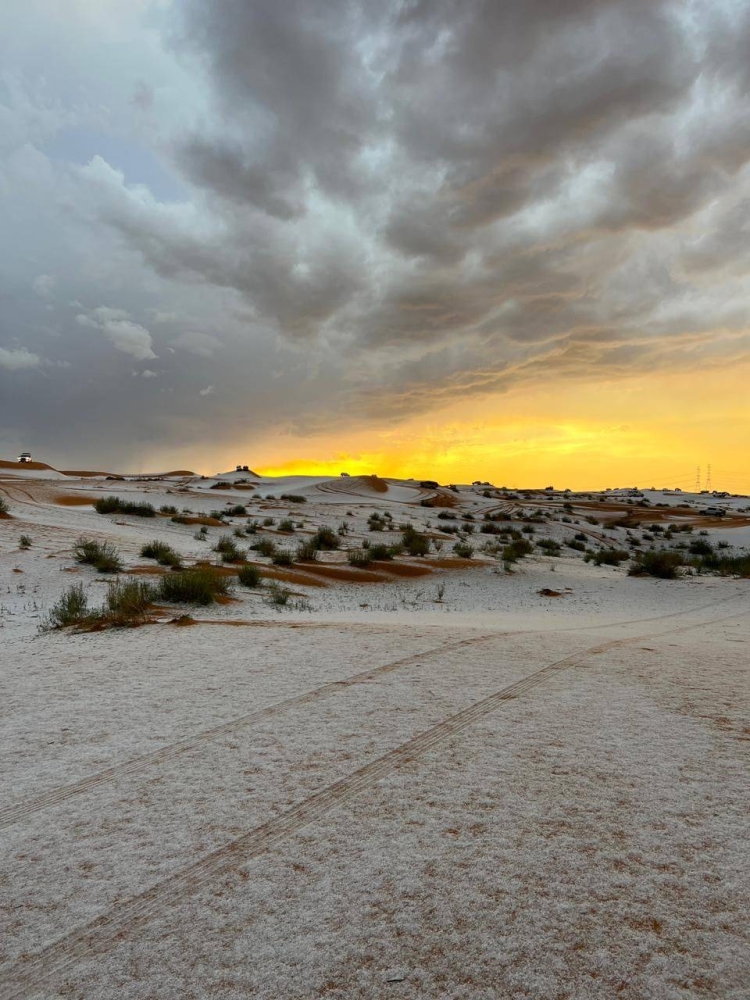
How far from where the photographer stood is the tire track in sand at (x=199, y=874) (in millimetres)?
2221

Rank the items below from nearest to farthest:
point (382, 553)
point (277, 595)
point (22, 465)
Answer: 1. point (277, 595)
2. point (382, 553)
3. point (22, 465)

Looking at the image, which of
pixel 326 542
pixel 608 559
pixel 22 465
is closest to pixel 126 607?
pixel 326 542

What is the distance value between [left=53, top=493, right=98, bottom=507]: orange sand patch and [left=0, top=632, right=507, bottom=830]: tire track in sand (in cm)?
2794

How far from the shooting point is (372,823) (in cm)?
307

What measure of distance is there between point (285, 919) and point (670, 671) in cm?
504

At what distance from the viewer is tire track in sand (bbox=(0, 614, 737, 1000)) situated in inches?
87.4

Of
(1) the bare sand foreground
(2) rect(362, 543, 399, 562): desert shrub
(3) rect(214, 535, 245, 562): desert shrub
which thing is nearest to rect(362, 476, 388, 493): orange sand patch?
(2) rect(362, 543, 399, 562): desert shrub

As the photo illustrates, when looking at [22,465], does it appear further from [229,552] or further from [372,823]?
[372,823]

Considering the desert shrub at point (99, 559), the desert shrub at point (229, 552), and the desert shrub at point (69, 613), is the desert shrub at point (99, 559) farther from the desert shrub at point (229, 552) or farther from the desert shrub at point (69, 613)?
the desert shrub at point (69, 613)

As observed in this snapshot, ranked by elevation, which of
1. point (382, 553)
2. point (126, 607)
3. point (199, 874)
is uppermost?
point (382, 553)

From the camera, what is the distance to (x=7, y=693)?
5.41 metres

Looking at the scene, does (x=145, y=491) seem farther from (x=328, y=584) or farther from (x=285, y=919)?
(x=285, y=919)

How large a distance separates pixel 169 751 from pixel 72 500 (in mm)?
30796

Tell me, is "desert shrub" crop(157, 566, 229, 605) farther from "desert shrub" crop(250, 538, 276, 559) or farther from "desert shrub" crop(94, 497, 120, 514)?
"desert shrub" crop(94, 497, 120, 514)
